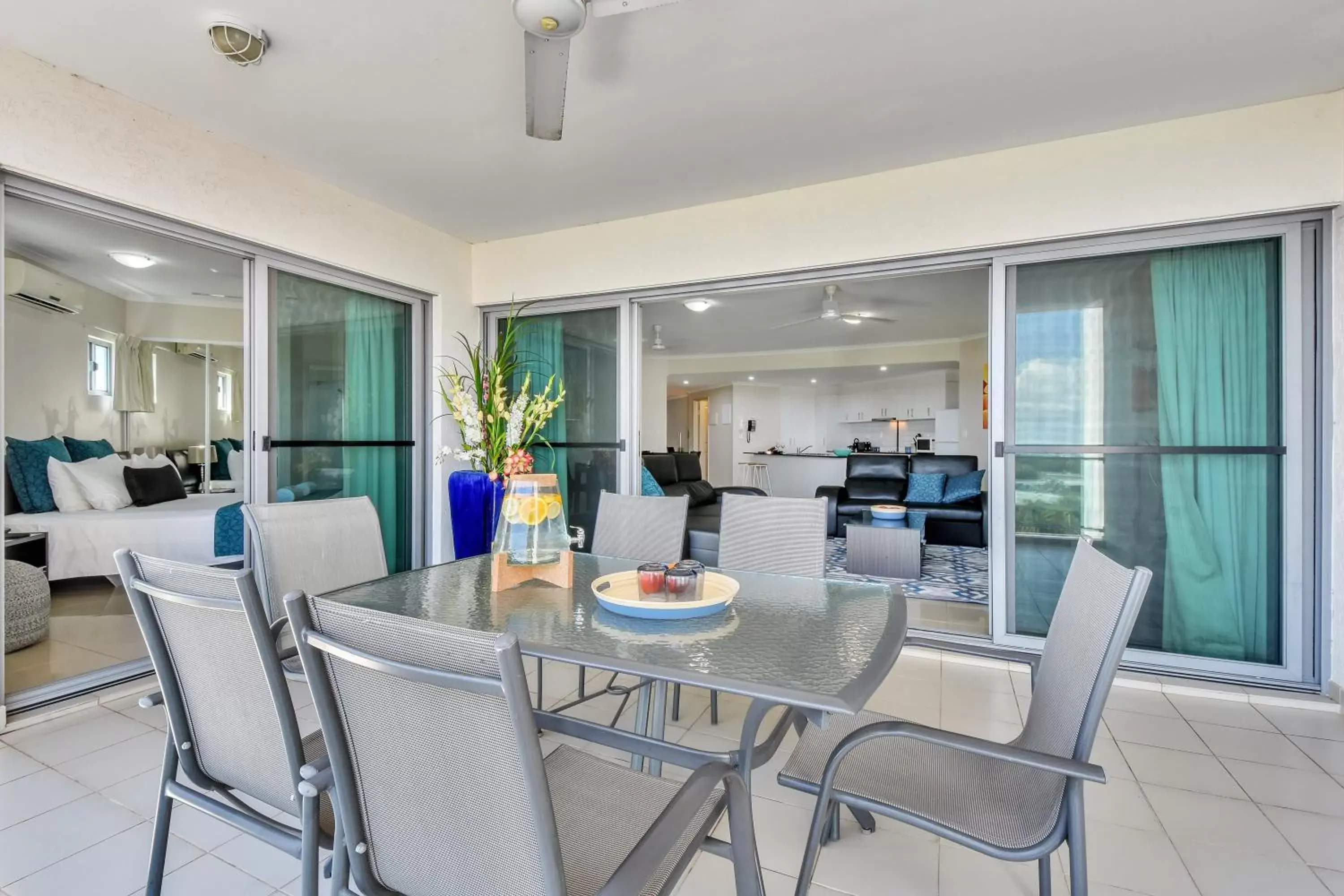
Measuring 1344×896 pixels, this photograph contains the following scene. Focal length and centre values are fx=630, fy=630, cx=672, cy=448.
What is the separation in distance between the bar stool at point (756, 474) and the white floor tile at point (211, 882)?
9.37 m

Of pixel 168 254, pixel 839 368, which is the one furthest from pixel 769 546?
pixel 839 368

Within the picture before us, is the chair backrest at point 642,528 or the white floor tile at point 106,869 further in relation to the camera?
the chair backrest at point 642,528

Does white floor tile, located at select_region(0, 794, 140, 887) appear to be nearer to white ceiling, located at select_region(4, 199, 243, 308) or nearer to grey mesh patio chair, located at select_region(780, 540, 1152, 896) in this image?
grey mesh patio chair, located at select_region(780, 540, 1152, 896)

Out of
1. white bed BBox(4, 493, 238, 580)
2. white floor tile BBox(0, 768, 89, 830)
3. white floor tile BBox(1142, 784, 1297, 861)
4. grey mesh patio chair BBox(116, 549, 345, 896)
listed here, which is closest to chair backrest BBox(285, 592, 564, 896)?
grey mesh patio chair BBox(116, 549, 345, 896)

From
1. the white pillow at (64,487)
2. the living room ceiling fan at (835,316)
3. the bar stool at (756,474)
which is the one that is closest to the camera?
the white pillow at (64,487)

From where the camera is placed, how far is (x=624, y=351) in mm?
4074

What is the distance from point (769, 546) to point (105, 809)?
2193 millimetres

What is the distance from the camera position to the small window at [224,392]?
5934mm

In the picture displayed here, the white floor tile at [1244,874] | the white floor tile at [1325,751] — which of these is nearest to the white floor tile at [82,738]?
the white floor tile at [1244,874]

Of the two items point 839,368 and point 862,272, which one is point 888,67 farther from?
point 839,368

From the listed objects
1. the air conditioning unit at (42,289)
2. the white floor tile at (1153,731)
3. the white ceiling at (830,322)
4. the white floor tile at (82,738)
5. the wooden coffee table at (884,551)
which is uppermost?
the white ceiling at (830,322)

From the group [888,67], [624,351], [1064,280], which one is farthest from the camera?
[624,351]

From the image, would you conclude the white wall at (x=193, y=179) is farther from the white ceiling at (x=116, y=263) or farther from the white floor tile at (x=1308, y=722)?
the white floor tile at (x=1308, y=722)

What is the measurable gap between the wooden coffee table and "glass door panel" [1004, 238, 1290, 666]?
69.0 inches
